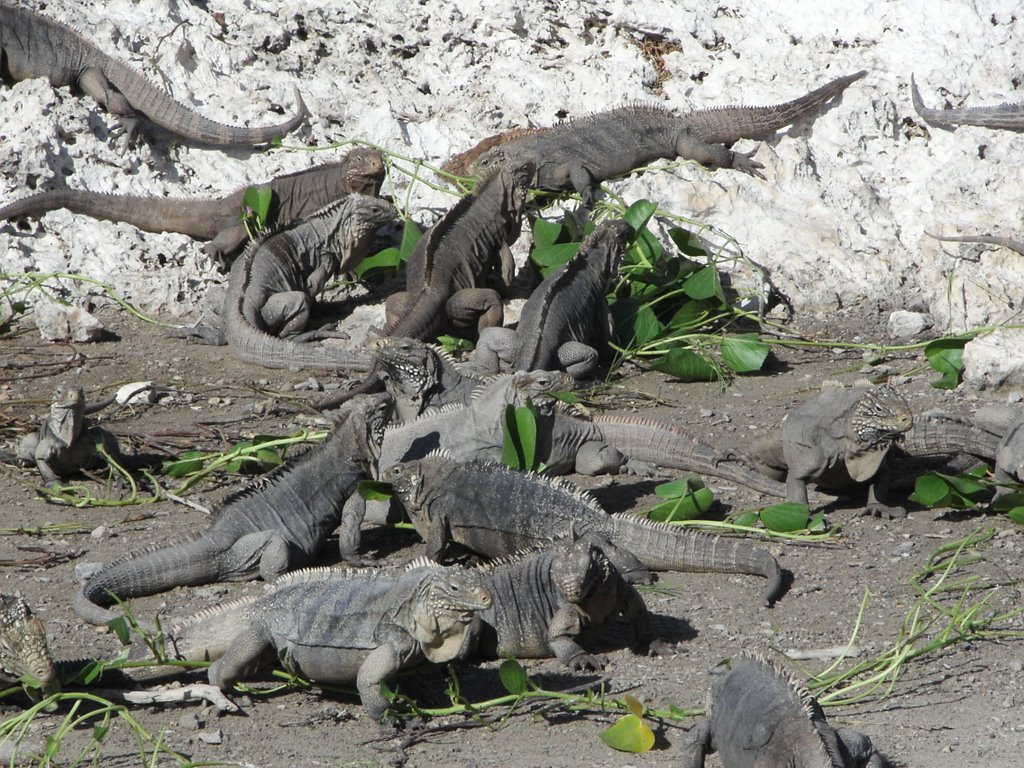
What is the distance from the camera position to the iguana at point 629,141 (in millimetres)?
9734

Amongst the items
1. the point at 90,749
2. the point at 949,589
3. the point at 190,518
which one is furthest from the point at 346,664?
the point at 949,589

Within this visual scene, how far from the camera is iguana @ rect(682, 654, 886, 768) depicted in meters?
3.35

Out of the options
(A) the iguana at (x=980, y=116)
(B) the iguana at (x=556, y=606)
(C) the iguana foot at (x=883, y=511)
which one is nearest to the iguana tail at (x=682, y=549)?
(B) the iguana at (x=556, y=606)

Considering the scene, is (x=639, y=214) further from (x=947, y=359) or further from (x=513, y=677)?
(x=513, y=677)

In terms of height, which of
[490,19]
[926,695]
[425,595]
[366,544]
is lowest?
[366,544]

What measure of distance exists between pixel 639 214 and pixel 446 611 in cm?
523

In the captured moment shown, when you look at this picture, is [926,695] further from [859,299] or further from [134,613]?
[859,299]

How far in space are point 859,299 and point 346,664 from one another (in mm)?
5765

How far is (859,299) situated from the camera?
29.3 ft

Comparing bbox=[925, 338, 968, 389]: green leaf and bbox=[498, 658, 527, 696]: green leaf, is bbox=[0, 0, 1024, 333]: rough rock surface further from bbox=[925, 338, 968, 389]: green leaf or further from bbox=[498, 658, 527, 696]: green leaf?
bbox=[498, 658, 527, 696]: green leaf

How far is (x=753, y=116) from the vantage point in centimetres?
998

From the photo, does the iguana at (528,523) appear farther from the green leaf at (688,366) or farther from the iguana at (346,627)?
the green leaf at (688,366)

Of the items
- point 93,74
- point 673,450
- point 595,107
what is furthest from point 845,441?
point 93,74

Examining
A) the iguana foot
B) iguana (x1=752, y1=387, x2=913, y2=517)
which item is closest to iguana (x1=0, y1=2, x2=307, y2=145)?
iguana (x1=752, y1=387, x2=913, y2=517)
